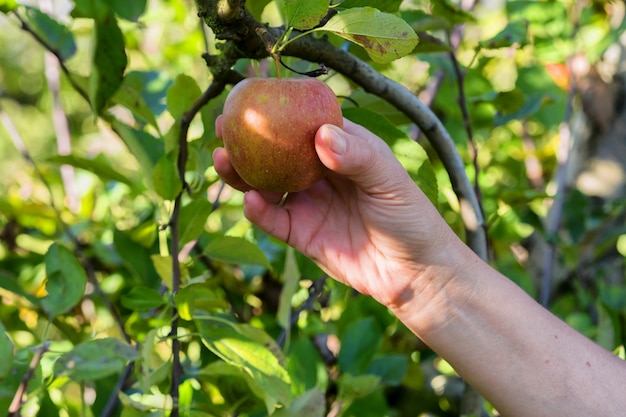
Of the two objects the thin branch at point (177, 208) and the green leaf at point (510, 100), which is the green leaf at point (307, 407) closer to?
the thin branch at point (177, 208)

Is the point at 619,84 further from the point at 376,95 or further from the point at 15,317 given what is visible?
the point at 15,317

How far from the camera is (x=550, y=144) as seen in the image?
1.97 m

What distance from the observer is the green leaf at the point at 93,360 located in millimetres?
745

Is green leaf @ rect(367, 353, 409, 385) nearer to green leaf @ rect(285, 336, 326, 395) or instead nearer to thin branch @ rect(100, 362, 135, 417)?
green leaf @ rect(285, 336, 326, 395)

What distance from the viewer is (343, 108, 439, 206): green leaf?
33.9 inches

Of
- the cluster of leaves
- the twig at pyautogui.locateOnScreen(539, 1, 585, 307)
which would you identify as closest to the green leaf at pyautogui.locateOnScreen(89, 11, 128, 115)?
the cluster of leaves

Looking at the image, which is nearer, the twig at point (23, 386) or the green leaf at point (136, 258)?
the twig at point (23, 386)

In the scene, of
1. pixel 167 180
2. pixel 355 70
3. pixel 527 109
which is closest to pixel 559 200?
pixel 527 109

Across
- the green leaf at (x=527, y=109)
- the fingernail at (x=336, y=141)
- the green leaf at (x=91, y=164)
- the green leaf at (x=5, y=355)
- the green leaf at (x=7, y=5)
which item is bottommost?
the green leaf at (x=527, y=109)

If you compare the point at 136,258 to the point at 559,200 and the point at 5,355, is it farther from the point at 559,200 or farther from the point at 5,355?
the point at 559,200

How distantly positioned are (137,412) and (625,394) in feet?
1.98

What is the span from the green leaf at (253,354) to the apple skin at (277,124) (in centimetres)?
19

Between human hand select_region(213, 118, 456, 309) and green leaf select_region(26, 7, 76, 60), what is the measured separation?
1.20 ft

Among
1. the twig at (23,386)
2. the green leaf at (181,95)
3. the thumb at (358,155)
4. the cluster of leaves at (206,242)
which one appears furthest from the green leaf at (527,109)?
the twig at (23,386)
